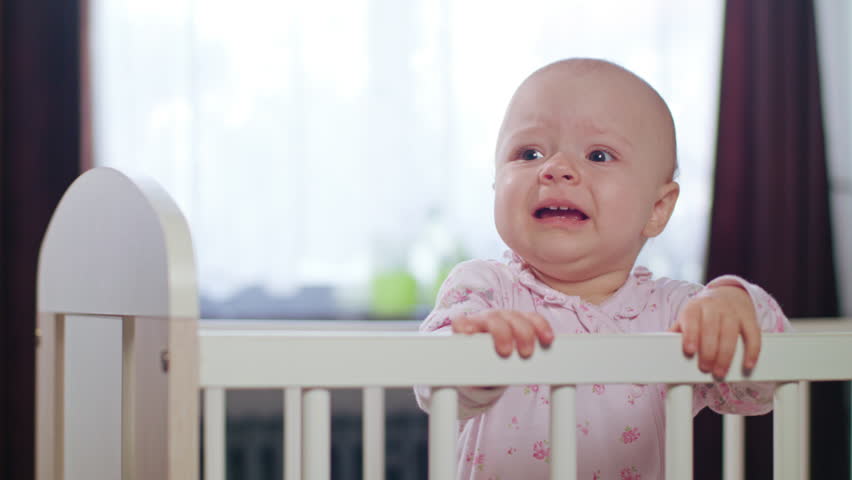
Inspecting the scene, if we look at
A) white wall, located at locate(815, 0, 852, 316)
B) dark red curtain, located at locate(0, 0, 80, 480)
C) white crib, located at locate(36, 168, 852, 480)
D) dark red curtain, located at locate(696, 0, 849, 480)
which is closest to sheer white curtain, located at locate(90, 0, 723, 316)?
dark red curtain, located at locate(0, 0, 80, 480)

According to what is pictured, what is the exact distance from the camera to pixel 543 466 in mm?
849

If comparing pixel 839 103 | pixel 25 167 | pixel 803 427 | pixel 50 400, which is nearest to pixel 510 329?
pixel 50 400

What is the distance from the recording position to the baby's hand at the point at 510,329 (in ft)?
2.05

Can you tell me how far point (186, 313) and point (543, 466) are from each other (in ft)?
1.46

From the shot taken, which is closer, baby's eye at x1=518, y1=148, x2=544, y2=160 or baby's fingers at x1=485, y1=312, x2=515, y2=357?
baby's fingers at x1=485, y1=312, x2=515, y2=357

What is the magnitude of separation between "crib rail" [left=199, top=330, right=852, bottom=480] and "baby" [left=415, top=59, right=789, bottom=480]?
15cm

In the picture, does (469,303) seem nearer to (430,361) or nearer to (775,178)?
(430,361)

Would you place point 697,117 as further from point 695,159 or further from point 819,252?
point 819,252

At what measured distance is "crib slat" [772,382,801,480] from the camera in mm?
697

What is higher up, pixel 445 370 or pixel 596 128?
pixel 596 128

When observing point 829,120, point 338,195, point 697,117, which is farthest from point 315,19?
point 829,120

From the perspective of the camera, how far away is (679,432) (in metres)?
0.66

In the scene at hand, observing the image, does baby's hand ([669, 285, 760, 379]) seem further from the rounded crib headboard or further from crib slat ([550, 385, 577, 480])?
the rounded crib headboard

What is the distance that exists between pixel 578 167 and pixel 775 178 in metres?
1.47
